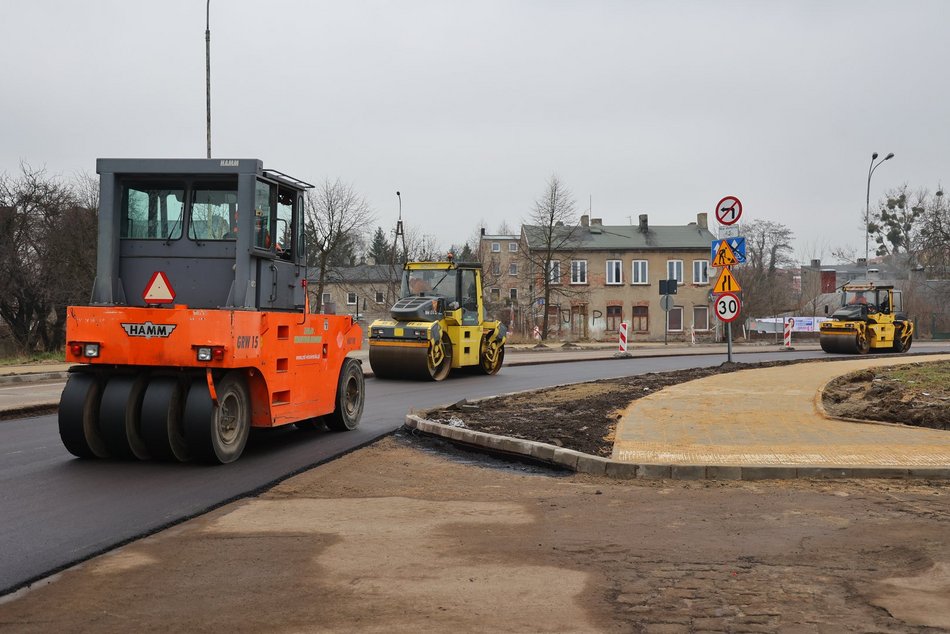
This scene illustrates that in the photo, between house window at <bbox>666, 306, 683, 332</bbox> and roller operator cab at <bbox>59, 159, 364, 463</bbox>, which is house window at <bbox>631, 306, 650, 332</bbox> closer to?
house window at <bbox>666, 306, 683, 332</bbox>

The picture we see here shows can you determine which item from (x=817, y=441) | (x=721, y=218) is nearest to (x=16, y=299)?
(x=721, y=218)

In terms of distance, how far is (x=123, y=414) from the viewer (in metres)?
8.42

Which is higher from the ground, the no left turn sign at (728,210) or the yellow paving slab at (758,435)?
the no left turn sign at (728,210)

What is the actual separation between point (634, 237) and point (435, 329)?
49.2 metres

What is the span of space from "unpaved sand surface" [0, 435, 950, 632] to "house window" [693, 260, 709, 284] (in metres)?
57.8

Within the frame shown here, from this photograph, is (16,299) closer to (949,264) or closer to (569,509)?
(569,509)

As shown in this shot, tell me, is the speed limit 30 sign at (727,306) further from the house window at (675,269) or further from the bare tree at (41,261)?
the house window at (675,269)

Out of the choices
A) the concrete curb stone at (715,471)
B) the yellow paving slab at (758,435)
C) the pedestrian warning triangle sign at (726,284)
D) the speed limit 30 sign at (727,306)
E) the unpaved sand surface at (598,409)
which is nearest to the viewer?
the concrete curb stone at (715,471)

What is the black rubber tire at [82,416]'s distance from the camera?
8570 millimetres

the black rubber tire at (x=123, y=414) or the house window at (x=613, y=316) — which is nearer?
the black rubber tire at (x=123, y=414)

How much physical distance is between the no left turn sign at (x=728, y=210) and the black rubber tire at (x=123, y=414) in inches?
494

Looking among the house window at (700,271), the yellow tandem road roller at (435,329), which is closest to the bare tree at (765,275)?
the house window at (700,271)

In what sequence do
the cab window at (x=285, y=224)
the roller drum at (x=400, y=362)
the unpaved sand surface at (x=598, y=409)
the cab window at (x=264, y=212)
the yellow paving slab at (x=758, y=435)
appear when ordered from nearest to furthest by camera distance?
1. the yellow paving slab at (x=758, y=435)
2. the cab window at (x=264, y=212)
3. the cab window at (x=285, y=224)
4. the unpaved sand surface at (x=598, y=409)
5. the roller drum at (x=400, y=362)

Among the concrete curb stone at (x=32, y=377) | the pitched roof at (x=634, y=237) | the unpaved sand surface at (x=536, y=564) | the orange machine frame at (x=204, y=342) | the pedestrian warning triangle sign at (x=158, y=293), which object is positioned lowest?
the unpaved sand surface at (x=536, y=564)
